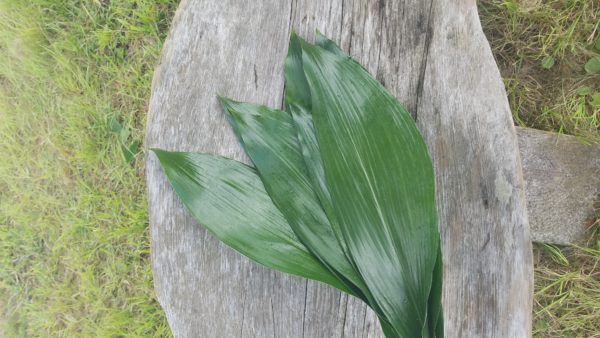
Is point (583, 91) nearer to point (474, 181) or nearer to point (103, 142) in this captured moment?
point (474, 181)

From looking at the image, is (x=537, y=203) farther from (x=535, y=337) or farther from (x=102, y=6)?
(x=102, y=6)

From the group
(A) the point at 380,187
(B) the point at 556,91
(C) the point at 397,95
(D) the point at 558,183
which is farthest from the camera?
(B) the point at 556,91

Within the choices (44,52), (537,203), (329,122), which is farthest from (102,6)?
(537,203)

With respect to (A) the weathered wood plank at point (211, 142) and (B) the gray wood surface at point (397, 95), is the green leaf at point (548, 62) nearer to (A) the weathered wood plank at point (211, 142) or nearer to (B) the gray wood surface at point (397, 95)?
(B) the gray wood surface at point (397, 95)

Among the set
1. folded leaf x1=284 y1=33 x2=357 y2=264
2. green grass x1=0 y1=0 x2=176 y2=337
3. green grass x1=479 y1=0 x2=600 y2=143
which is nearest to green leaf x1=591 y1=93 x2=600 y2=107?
green grass x1=479 y1=0 x2=600 y2=143

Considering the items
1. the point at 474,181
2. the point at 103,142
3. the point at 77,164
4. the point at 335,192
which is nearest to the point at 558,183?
the point at 474,181

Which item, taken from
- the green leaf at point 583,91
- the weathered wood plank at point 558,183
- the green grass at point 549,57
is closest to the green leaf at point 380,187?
the weathered wood plank at point 558,183
